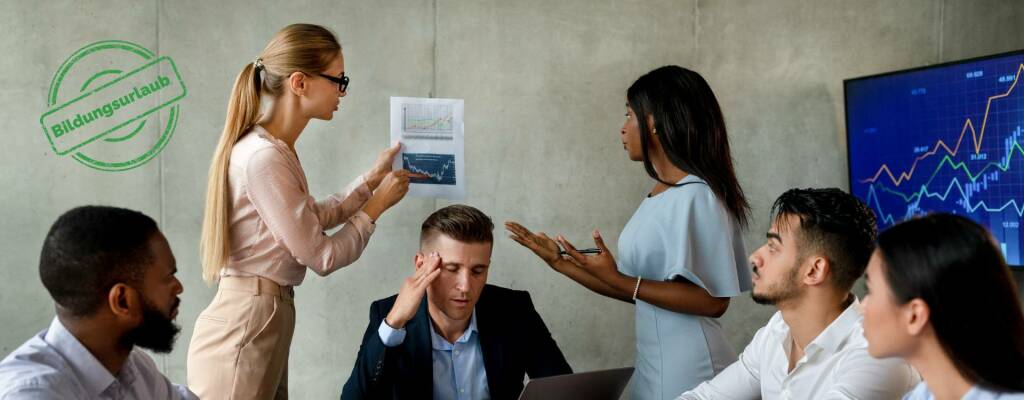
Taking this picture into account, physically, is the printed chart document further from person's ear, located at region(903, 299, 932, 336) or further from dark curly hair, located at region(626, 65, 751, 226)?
person's ear, located at region(903, 299, 932, 336)

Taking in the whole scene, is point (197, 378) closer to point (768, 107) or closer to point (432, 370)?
point (432, 370)

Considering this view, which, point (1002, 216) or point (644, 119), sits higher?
point (644, 119)

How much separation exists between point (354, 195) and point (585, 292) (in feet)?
5.59

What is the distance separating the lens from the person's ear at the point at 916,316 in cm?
148

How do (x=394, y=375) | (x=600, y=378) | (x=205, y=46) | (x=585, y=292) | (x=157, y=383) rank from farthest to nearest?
(x=585, y=292) → (x=205, y=46) → (x=394, y=375) → (x=600, y=378) → (x=157, y=383)

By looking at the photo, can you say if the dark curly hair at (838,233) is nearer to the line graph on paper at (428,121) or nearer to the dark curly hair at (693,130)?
the dark curly hair at (693,130)

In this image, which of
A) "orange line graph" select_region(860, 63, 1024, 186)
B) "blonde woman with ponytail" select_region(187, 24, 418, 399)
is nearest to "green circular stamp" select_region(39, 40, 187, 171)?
"blonde woman with ponytail" select_region(187, 24, 418, 399)

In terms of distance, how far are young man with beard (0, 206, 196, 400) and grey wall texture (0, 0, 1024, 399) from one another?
2207 millimetres

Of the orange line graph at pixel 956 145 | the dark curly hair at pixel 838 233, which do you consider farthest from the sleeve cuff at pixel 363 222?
the orange line graph at pixel 956 145

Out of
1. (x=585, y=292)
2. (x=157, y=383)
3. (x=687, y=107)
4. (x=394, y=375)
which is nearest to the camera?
(x=157, y=383)

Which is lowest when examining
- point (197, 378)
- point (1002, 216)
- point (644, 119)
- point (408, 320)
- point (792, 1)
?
point (197, 378)

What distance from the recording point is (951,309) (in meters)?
1.44

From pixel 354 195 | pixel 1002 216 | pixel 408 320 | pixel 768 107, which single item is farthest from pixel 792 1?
pixel 408 320

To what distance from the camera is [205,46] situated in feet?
12.5
